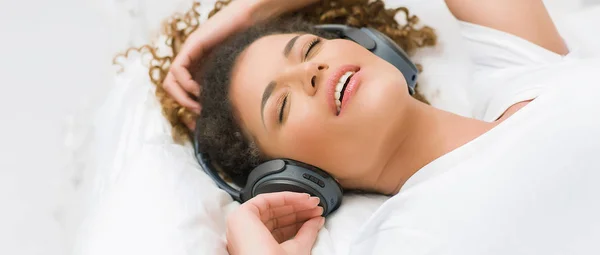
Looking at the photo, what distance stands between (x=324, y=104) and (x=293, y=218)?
207 mm

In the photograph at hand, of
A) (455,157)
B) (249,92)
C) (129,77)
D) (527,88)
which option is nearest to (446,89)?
(527,88)

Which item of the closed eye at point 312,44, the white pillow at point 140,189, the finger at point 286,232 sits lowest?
the finger at point 286,232

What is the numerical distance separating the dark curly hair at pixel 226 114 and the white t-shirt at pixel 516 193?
32cm

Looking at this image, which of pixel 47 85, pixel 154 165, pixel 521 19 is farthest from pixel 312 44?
pixel 47 85

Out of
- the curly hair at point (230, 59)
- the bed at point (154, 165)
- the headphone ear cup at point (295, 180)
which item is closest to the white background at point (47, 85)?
the bed at point (154, 165)

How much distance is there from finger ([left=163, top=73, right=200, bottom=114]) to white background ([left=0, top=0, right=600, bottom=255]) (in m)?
0.30

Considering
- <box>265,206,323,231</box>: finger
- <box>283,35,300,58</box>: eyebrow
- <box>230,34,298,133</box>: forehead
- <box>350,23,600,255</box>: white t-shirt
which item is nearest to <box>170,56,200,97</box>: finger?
<box>230,34,298,133</box>: forehead

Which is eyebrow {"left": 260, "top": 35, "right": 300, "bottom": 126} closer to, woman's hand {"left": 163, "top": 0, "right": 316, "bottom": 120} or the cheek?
the cheek

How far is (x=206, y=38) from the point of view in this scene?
50.3 inches

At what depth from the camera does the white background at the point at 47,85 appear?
4.29 feet

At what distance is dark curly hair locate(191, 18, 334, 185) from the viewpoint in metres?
1.18

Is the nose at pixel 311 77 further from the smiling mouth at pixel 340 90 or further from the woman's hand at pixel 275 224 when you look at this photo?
the woman's hand at pixel 275 224

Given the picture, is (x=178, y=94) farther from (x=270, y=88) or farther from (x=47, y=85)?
(x=47, y=85)

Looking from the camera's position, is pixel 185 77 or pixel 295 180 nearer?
pixel 295 180
